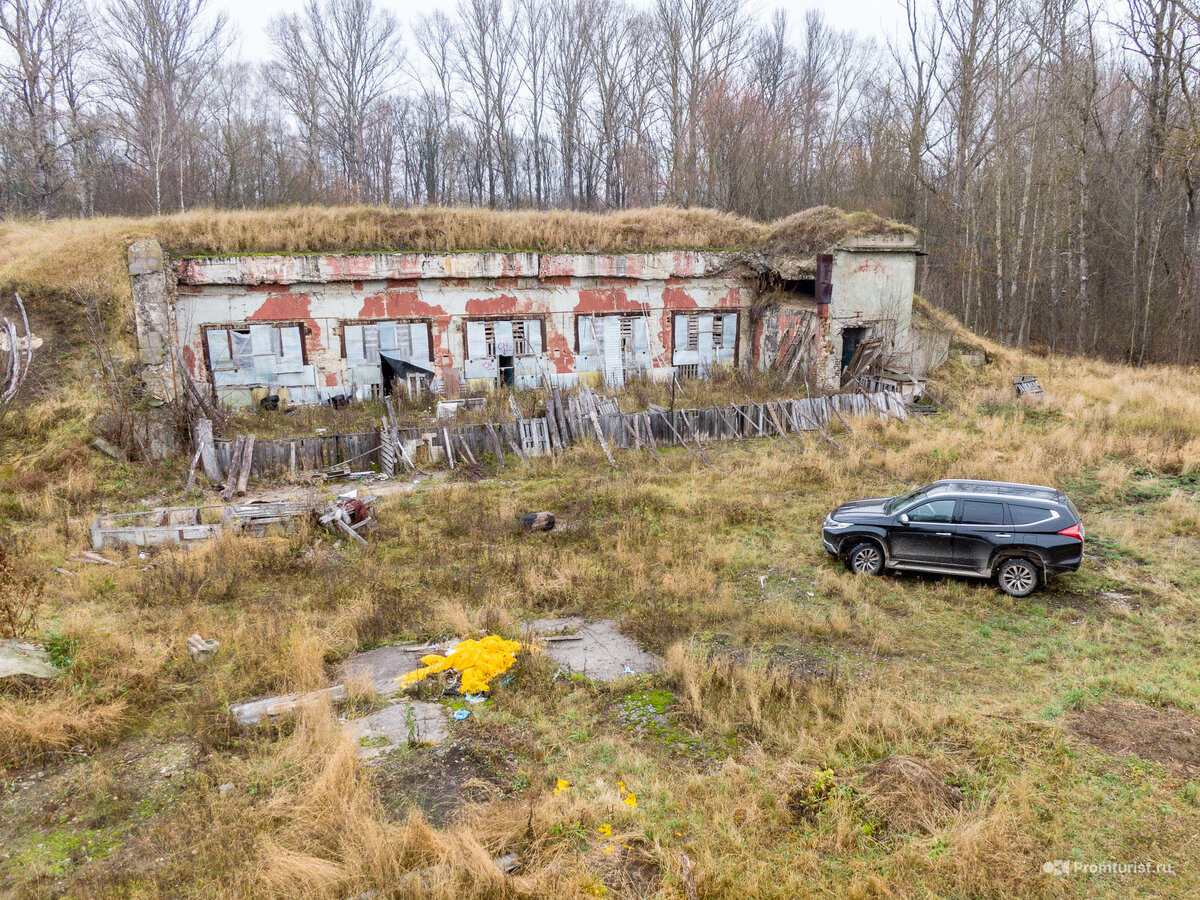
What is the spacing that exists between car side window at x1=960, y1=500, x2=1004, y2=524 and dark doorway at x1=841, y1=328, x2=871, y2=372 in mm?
12275

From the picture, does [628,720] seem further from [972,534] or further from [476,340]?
[476,340]

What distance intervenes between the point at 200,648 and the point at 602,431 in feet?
32.1

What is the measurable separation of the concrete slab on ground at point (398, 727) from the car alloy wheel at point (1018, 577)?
298 inches

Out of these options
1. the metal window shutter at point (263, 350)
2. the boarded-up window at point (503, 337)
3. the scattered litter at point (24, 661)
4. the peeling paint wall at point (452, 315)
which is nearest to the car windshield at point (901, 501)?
the scattered litter at point (24, 661)

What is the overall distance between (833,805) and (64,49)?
126ft

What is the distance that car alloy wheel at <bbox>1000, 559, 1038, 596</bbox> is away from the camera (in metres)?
9.62

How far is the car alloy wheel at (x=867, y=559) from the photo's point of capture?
10336 mm

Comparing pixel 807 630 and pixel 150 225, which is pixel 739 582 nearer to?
pixel 807 630

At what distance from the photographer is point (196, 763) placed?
6281mm

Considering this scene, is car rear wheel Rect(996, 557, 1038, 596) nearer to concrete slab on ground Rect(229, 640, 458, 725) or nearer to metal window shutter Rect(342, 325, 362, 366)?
concrete slab on ground Rect(229, 640, 458, 725)

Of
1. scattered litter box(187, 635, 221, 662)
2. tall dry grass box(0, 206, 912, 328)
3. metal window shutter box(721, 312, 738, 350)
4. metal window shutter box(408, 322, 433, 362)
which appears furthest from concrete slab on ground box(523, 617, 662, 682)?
metal window shutter box(721, 312, 738, 350)

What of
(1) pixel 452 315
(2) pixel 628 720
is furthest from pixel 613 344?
(2) pixel 628 720

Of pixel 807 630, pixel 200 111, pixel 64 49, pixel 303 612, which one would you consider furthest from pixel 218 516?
pixel 200 111

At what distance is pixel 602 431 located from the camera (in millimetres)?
16297
